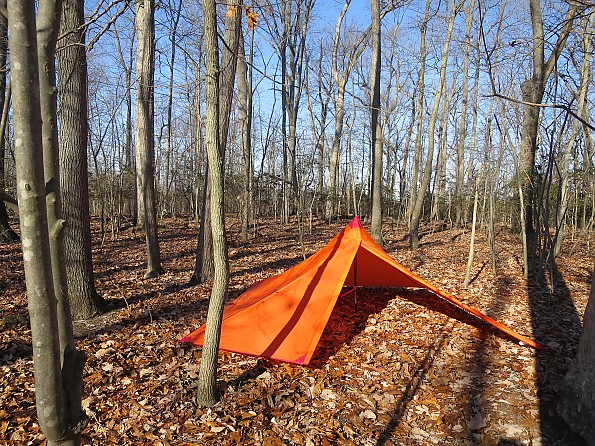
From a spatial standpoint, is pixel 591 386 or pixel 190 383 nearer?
pixel 591 386

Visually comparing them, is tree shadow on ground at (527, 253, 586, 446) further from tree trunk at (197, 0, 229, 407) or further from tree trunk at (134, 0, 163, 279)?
tree trunk at (134, 0, 163, 279)

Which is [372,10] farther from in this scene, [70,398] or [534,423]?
[70,398]

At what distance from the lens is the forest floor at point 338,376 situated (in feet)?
10.0

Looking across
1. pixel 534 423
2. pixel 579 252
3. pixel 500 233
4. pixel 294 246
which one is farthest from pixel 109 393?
pixel 500 233

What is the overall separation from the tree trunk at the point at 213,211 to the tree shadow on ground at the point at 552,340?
9.00 feet

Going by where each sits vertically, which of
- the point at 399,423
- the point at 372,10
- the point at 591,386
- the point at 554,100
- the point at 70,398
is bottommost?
the point at 399,423

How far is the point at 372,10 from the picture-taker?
9.90 metres

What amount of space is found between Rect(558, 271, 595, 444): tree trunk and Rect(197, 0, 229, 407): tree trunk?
2.91 meters

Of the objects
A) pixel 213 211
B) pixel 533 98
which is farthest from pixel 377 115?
pixel 213 211

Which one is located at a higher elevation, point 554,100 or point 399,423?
point 554,100

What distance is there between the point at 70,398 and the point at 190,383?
8.24 ft

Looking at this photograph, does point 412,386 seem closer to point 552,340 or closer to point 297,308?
point 297,308

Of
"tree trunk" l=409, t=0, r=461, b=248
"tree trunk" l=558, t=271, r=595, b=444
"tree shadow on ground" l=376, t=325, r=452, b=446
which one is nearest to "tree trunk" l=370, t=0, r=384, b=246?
"tree trunk" l=409, t=0, r=461, b=248

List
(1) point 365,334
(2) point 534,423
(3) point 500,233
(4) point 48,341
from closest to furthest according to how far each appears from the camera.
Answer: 1. (4) point 48,341
2. (2) point 534,423
3. (1) point 365,334
4. (3) point 500,233
